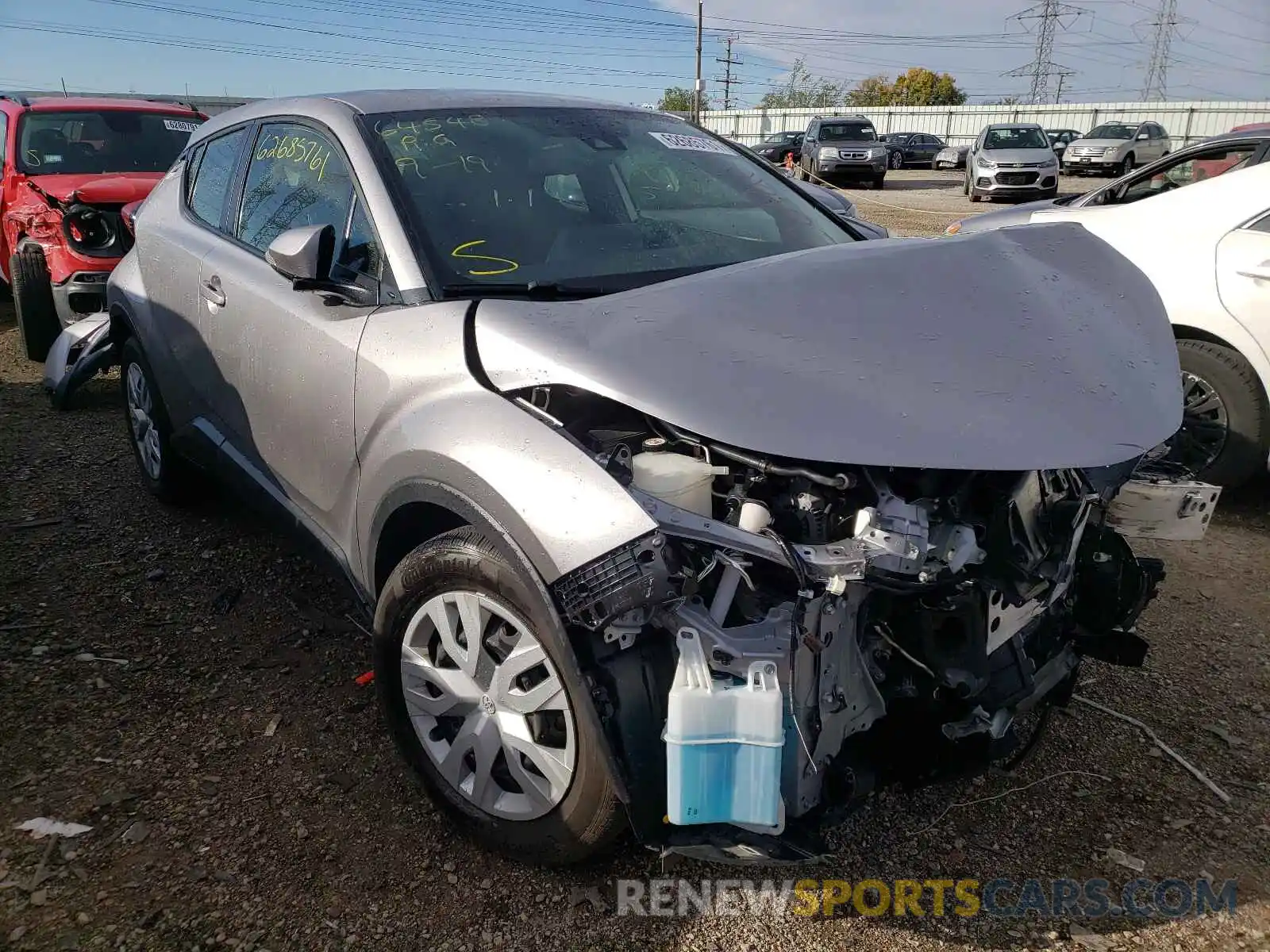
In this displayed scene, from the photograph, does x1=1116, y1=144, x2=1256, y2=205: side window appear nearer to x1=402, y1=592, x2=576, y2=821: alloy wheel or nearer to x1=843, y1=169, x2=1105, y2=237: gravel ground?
x1=402, y1=592, x2=576, y2=821: alloy wheel

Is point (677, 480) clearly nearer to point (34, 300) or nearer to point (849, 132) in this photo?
point (34, 300)

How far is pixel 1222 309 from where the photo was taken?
173 inches

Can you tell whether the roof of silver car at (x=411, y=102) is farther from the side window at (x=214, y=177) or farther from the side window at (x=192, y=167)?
the side window at (x=192, y=167)

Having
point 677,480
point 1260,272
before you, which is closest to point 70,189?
point 677,480

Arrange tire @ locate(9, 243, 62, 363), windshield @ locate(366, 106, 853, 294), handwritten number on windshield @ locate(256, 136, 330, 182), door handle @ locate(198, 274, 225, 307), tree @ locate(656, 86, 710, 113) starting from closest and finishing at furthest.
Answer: windshield @ locate(366, 106, 853, 294), handwritten number on windshield @ locate(256, 136, 330, 182), door handle @ locate(198, 274, 225, 307), tire @ locate(9, 243, 62, 363), tree @ locate(656, 86, 710, 113)

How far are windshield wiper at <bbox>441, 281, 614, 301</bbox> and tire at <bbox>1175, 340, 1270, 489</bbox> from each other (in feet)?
10.7

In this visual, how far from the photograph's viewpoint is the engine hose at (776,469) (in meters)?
1.95

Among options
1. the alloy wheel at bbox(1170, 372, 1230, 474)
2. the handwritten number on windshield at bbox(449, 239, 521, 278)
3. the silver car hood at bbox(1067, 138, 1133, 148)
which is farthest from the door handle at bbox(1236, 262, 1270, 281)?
the silver car hood at bbox(1067, 138, 1133, 148)

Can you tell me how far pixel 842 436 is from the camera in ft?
6.11

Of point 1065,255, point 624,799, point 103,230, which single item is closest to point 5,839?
point 624,799

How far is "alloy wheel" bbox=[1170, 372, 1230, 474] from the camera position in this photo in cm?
445

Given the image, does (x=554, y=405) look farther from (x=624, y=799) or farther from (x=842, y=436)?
(x=624, y=799)

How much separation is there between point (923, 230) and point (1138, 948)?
14.0 metres

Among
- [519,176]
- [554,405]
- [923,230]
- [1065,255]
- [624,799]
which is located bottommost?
[923,230]
